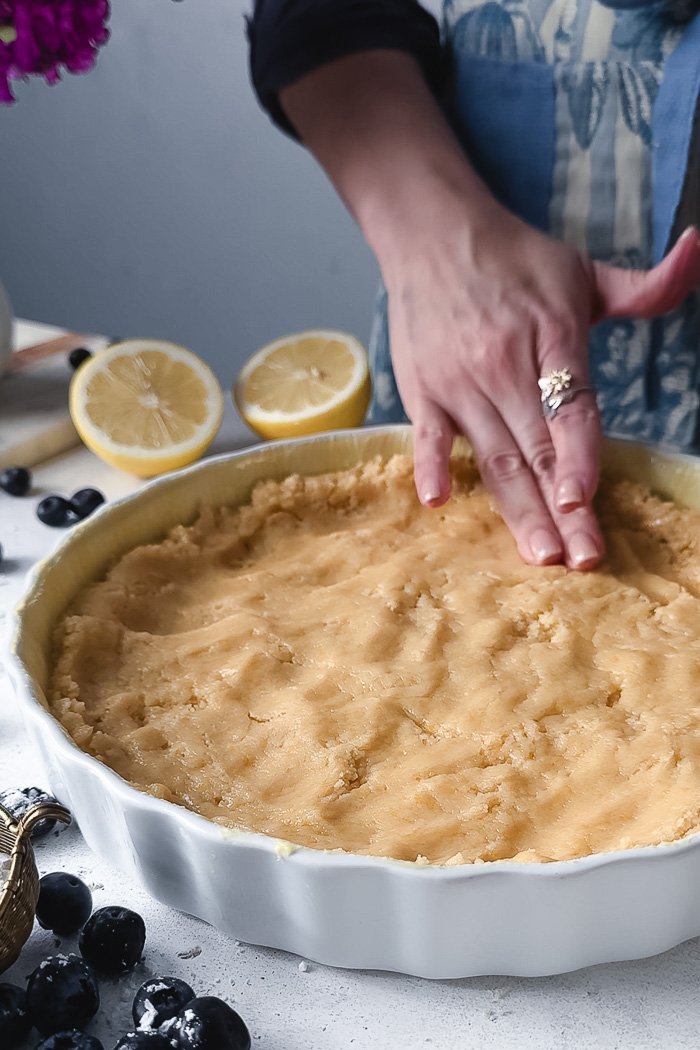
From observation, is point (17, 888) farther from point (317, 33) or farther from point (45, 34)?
point (317, 33)

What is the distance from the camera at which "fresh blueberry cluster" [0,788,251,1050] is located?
89 centimetres

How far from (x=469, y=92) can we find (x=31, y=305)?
3.22 meters

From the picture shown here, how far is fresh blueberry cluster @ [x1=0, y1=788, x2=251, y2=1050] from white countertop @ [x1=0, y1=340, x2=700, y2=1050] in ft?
0.08

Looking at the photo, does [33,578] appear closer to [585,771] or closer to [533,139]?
[585,771]

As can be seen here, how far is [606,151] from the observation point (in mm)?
1879

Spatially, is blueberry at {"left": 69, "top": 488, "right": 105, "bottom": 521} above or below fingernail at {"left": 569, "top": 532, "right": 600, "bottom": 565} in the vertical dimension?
below

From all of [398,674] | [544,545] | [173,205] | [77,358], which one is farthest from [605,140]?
[173,205]

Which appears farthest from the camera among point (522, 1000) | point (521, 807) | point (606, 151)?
point (606, 151)

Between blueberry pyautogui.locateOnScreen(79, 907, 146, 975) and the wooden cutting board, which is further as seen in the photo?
the wooden cutting board

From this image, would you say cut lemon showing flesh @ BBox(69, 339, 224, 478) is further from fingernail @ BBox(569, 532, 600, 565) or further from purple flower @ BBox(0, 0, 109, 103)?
fingernail @ BBox(569, 532, 600, 565)

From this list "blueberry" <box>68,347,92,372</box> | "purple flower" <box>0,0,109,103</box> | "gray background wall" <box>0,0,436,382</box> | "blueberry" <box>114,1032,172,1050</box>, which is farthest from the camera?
"gray background wall" <box>0,0,436,382</box>

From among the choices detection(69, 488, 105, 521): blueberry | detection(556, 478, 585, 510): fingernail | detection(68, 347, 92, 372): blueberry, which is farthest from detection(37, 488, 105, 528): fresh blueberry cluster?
detection(556, 478, 585, 510): fingernail

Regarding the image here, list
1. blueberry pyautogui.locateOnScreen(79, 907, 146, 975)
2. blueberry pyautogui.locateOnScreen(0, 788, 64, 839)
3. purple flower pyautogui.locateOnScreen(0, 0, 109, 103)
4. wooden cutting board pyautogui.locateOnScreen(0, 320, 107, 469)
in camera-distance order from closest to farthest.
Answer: blueberry pyautogui.locateOnScreen(79, 907, 146, 975) < blueberry pyautogui.locateOnScreen(0, 788, 64, 839) < purple flower pyautogui.locateOnScreen(0, 0, 109, 103) < wooden cutting board pyautogui.locateOnScreen(0, 320, 107, 469)

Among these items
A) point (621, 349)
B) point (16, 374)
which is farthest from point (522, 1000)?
point (16, 374)
